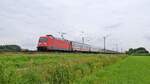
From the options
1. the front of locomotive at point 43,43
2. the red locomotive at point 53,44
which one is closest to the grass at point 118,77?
the front of locomotive at point 43,43

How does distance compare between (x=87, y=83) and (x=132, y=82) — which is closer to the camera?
(x=87, y=83)

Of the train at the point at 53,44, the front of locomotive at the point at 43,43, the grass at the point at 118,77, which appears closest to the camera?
the grass at the point at 118,77

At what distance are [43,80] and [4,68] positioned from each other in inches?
103

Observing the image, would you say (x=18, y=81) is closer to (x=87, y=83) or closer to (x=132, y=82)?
(x=87, y=83)

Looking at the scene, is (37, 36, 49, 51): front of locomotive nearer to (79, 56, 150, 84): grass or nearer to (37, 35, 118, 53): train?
(37, 35, 118, 53): train

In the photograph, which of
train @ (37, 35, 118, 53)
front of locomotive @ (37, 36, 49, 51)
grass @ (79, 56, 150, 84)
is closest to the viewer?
grass @ (79, 56, 150, 84)

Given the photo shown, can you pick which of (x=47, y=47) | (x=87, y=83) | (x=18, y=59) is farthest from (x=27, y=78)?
(x=47, y=47)

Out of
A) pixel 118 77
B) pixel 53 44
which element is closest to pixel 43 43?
pixel 53 44

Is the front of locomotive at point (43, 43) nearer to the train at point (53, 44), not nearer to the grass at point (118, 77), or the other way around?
the train at point (53, 44)

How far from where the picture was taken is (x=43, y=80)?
1133 centimetres

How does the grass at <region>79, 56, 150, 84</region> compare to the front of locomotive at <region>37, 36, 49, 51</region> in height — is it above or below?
below

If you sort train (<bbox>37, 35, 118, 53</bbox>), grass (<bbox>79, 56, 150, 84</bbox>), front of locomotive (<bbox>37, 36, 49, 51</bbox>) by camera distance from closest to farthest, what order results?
grass (<bbox>79, 56, 150, 84</bbox>), front of locomotive (<bbox>37, 36, 49, 51</bbox>), train (<bbox>37, 35, 118, 53</bbox>)

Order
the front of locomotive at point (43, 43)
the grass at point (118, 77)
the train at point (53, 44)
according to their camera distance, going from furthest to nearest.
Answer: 1. the train at point (53, 44)
2. the front of locomotive at point (43, 43)
3. the grass at point (118, 77)

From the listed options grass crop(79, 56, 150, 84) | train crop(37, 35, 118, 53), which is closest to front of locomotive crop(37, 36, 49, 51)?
train crop(37, 35, 118, 53)
